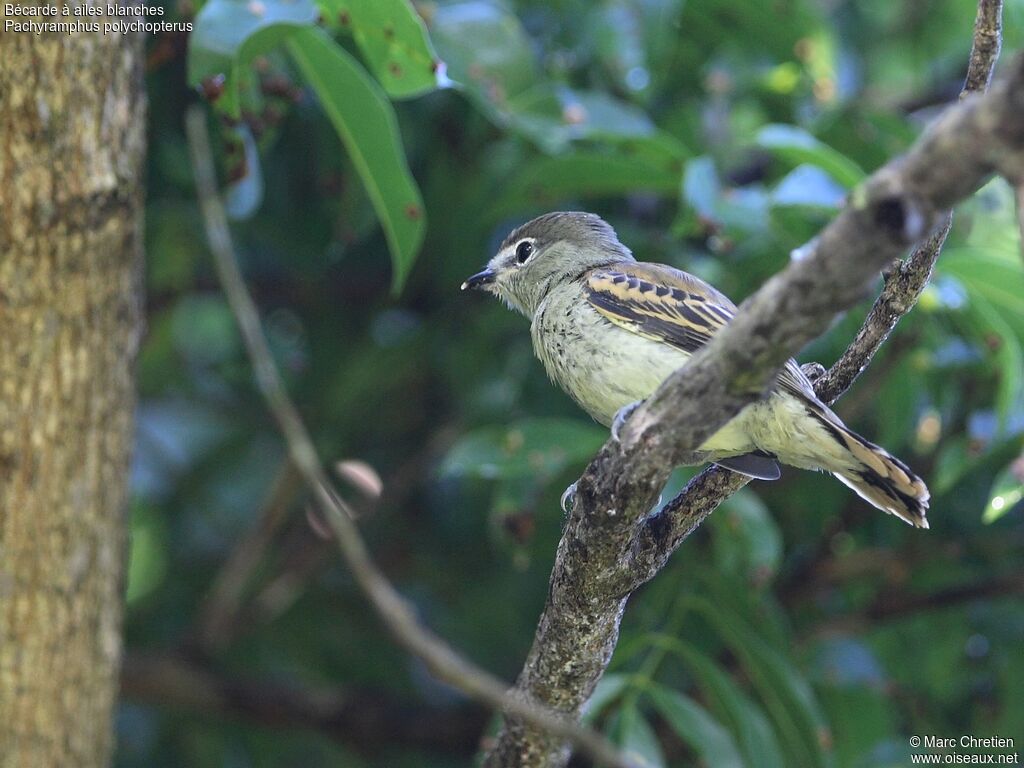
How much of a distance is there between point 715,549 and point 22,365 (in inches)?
99.9

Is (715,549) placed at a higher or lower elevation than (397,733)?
higher

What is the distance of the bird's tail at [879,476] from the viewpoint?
2.82 m

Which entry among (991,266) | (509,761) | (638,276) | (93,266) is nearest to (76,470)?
(93,266)

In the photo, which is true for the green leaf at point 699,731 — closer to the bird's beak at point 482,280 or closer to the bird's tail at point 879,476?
the bird's tail at point 879,476

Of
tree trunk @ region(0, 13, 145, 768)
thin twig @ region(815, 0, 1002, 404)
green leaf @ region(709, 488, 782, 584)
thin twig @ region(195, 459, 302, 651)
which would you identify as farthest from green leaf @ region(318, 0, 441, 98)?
thin twig @ region(195, 459, 302, 651)

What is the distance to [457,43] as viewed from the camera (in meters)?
4.32

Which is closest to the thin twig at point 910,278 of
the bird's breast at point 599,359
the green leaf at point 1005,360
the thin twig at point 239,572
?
the bird's breast at point 599,359

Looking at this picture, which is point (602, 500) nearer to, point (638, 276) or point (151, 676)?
point (638, 276)

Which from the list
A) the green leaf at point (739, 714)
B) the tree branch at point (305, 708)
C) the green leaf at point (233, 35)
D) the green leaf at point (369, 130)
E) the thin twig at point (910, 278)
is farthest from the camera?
the tree branch at point (305, 708)

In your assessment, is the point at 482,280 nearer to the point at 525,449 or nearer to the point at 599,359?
the point at 525,449

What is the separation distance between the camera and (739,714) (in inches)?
150

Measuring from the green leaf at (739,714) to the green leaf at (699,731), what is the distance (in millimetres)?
97

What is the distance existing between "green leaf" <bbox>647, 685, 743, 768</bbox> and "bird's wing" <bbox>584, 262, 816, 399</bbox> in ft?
3.70

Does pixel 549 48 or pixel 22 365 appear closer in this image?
pixel 22 365
